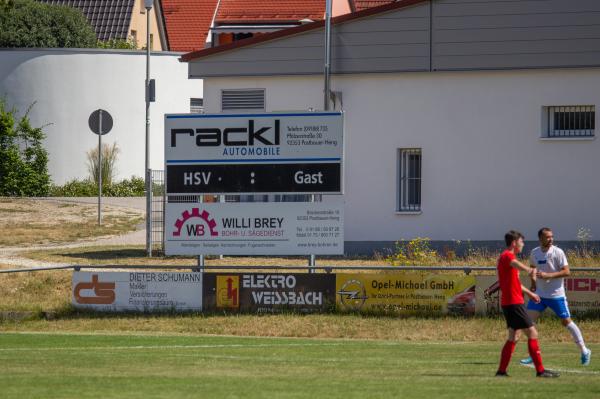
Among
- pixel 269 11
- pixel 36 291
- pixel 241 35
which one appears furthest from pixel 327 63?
Answer: pixel 241 35

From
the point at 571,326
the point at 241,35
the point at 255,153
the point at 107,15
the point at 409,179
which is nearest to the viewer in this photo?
the point at 571,326

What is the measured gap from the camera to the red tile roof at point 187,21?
71562 mm

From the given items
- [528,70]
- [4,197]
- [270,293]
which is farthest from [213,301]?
[4,197]

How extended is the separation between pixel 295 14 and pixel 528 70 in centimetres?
2714

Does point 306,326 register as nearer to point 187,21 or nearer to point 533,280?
point 533,280

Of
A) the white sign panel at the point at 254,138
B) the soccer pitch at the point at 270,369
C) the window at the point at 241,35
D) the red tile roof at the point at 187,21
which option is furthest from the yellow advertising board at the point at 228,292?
the red tile roof at the point at 187,21

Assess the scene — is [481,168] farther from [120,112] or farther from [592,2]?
[120,112]

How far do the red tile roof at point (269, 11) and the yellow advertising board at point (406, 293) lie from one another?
33652mm

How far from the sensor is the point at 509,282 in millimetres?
16094

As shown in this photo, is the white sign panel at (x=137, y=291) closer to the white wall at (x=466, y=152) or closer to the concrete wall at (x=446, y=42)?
the white wall at (x=466, y=152)

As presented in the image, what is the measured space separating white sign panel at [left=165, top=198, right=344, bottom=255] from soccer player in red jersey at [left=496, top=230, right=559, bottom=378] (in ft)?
37.1

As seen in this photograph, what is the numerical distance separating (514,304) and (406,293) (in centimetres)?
949

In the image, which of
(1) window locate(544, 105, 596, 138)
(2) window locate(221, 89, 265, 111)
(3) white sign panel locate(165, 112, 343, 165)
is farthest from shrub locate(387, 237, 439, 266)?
(2) window locate(221, 89, 265, 111)

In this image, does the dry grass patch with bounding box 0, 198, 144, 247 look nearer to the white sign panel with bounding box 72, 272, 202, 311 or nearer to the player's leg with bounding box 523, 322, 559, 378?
the white sign panel with bounding box 72, 272, 202, 311
